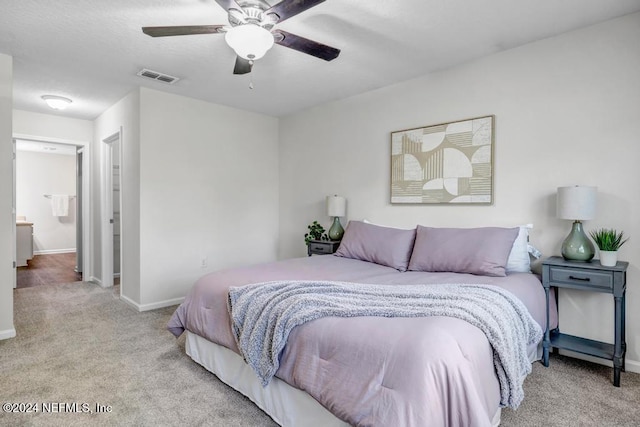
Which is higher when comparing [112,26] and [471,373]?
[112,26]

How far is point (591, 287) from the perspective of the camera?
7.56ft

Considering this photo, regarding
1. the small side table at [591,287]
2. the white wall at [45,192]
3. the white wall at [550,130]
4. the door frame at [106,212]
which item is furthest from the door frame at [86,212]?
the small side table at [591,287]

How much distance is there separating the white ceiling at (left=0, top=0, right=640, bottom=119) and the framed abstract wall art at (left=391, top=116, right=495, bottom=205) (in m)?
0.60

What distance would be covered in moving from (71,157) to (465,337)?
31.6 ft

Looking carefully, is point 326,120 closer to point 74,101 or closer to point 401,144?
point 401,144

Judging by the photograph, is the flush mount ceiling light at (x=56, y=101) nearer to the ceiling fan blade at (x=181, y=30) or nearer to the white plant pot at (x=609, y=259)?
the ceiling fan blade at (x=181, y=30)

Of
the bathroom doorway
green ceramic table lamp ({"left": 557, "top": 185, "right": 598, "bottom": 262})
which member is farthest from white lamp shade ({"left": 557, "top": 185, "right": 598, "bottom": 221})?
the bathroom doorway

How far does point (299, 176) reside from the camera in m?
Answer: 4.82

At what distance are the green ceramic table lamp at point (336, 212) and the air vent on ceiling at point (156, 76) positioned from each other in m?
2.06

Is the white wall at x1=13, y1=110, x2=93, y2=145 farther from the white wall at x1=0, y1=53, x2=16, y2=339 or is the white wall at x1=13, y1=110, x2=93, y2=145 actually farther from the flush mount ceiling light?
the white wall at x1=0, y1=53, x2=16, y2=339

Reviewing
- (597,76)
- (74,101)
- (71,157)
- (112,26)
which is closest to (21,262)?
(71,157)

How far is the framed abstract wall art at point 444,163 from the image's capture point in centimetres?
307

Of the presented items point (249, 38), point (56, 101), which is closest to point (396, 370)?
point (249, 38)

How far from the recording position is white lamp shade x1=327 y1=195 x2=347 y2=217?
4.04 metres
